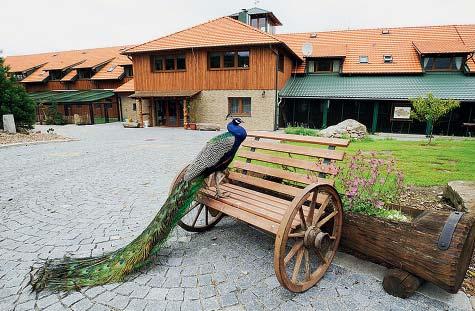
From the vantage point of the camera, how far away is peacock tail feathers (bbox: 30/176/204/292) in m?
2.83

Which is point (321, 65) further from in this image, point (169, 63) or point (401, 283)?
point (401, 283)

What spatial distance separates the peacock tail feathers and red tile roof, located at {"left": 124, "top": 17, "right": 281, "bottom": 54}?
54.6 ft

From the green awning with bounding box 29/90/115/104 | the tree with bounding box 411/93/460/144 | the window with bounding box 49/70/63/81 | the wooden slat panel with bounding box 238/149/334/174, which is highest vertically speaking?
the window with bounding box 49/70/63/81

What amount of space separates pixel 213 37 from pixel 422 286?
20.0 metres

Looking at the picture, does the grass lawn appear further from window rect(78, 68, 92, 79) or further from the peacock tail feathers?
window rect(78, 68, 92, 79)

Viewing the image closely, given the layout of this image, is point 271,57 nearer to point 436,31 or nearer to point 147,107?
point 147,107

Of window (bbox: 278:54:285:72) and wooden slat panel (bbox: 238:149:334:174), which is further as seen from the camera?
window (bbox: 278:54:285:72)

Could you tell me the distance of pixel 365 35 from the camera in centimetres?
2420

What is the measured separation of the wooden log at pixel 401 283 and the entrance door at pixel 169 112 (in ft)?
68.5

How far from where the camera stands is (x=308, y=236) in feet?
9.12

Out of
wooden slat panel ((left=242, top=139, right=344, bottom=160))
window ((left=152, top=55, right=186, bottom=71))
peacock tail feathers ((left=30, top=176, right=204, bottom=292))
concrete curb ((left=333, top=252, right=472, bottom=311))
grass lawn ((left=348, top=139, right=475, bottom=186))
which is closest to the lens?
concrete curb ((left=333, top=252, right=472, bottom=311))

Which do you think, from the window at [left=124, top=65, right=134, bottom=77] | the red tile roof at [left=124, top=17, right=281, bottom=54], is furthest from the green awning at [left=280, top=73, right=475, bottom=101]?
the window at [left=124, top=65, right=134, bottom=77]

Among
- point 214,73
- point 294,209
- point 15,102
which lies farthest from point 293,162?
point 214,73

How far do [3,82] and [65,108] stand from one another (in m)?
17.1
